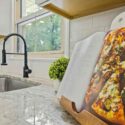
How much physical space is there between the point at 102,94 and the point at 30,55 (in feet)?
4.81

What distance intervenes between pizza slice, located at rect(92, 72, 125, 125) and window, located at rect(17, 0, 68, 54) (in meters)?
1.05

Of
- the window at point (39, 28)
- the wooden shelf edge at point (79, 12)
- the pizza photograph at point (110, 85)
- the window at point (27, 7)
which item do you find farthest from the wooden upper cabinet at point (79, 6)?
the window at point (27, 7)

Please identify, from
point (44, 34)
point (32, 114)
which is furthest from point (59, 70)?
point (44, 34)

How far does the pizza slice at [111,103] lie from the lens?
1.05 ft

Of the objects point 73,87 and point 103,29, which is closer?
point 73,87

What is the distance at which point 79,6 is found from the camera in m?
0.94

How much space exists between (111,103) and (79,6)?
0.70m

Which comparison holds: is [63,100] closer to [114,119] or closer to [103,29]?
[114,119]

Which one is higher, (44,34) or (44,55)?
(44,34)

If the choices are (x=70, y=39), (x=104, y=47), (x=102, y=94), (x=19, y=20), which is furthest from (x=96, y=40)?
(x=19, y=20)

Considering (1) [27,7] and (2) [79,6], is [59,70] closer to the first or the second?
(2) [79,6]

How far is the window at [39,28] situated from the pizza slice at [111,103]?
3.46ft

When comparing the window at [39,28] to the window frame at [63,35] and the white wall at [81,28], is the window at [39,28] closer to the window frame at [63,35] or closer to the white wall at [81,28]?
the window frame at [63,35]

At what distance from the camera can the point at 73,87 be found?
522 millimetres
